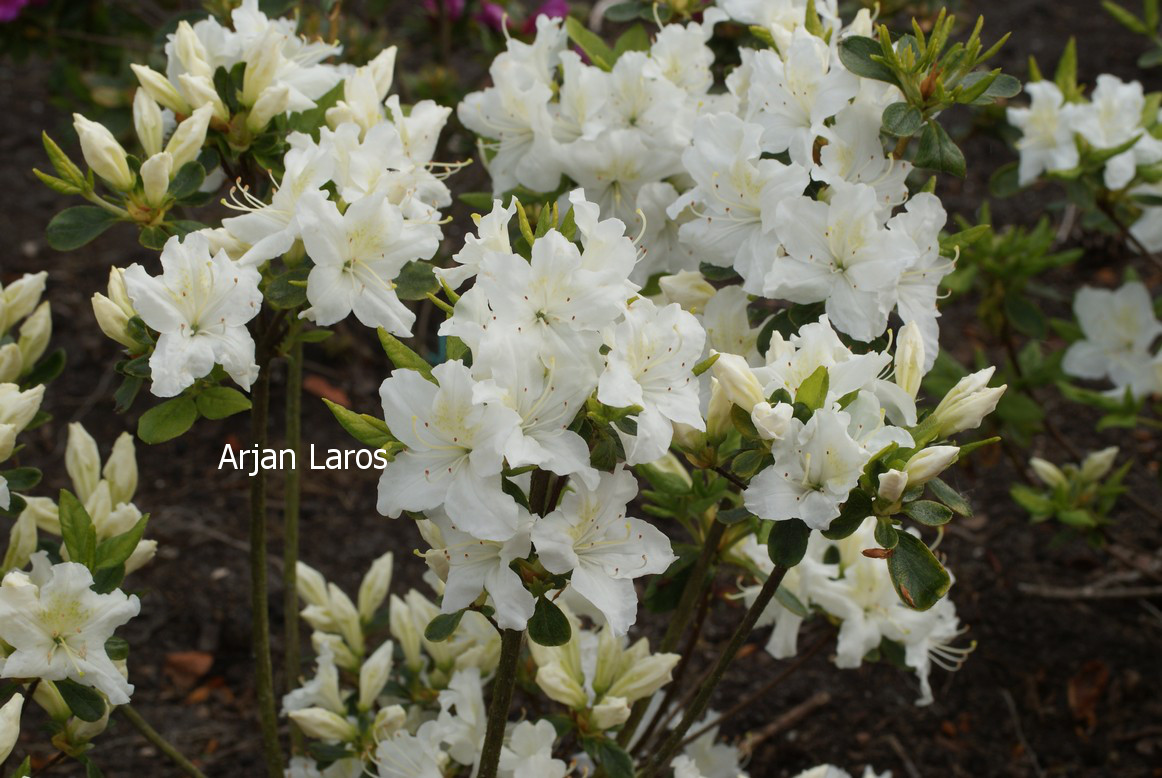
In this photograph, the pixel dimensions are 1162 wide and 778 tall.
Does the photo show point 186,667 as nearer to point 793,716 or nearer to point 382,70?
point 793,716

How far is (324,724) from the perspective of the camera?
1960mm

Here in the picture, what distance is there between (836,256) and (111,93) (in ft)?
7.31

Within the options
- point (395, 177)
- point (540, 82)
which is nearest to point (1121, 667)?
point (540, 82)

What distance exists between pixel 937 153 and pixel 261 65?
92cm

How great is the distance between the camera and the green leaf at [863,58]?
170 cm

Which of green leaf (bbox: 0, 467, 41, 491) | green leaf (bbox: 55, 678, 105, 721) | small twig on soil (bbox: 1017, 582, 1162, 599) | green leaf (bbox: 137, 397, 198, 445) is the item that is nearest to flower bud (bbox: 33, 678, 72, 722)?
green leaf (bbox: 55, 678, 105, 721)

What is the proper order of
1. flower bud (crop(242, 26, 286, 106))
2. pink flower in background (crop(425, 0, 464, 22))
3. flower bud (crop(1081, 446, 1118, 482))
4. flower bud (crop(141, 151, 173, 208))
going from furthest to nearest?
1. pink flower in background (crop(425, 0, 464, 22))
2. flower bud (crop(1081, 446, 1118, 482))
3. flower bud (crop(242, 26, 286, 106))
4. flower bud (crop(141, 151, 173, 208))

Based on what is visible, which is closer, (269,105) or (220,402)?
(220,402)

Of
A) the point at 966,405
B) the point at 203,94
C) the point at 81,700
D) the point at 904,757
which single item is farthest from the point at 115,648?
the point at 904,757

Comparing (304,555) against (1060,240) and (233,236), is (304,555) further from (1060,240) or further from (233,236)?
(1060,240)

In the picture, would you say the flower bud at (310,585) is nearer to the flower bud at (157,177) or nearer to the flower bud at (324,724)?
the flower bud at (324,724)

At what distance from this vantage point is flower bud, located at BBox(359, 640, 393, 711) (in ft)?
6.66

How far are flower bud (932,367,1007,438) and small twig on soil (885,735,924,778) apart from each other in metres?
1.43

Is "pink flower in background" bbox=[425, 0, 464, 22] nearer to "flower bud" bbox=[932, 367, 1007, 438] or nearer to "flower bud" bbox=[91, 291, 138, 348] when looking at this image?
"flower bud" bbox=[91, 291, 138, 348]
